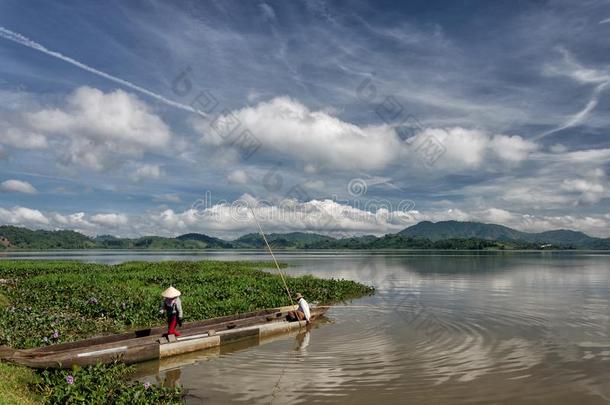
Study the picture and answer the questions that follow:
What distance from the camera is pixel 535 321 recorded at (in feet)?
71.3

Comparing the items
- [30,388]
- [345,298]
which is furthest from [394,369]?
[345,298]

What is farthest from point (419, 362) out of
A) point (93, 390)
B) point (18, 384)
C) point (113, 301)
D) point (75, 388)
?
point (113, 301)

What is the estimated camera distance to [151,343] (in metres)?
13.8

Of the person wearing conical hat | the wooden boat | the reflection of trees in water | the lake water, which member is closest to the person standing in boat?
the wooden boat

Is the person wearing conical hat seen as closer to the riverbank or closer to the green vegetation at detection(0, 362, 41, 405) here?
the riverbank

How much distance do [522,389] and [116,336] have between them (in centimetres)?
1184

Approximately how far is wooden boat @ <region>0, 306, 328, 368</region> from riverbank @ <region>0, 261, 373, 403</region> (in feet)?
1.58

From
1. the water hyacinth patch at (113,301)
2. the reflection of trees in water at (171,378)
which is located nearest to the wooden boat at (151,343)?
the reflection of trees in water at (171,378)

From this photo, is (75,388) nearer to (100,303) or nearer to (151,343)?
(151,343)

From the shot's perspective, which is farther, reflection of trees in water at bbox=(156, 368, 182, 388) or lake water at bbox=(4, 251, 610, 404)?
reflection of trees in water at bbox=(156, 368, 182, 388)

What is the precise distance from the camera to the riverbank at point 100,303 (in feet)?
44.6

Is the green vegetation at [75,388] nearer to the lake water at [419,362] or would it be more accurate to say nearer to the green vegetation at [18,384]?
the green vegetation at [18,384]

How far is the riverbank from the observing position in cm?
1360

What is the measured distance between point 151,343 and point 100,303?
9.14 metres
